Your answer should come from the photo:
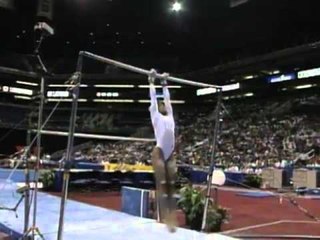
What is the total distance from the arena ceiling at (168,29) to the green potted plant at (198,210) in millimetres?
14212

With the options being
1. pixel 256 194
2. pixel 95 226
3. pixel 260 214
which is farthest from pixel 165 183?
pixel 256 194

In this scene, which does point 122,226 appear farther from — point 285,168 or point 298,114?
point 298,114

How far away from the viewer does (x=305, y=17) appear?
76.5 ft

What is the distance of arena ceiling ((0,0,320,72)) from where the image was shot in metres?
22.1

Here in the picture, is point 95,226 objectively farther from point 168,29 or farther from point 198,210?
point 168,29

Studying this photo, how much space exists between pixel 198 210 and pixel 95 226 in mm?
1882

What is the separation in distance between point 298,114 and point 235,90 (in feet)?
26.8

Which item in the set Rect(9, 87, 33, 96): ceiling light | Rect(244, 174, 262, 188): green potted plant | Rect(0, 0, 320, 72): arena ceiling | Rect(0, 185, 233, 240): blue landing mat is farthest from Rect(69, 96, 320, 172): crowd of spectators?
Rect(9, 87, 33, 96): ceiling light

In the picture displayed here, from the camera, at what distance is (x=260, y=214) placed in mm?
10789

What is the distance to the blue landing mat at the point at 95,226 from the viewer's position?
21.3 feet

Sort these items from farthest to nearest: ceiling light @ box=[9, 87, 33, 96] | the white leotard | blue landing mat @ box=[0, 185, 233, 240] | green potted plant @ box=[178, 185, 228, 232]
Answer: ceiling light @ box=[9, 87, 33, 96] < green potted plant @ box=[178, 185, 228, 232] < blue landing mat @ box=[0, 185, 233, 240] < the white leotard

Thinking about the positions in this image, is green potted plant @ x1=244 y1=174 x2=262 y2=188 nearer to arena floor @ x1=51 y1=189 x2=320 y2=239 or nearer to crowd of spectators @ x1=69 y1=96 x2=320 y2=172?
arena floor @ x1=51 y1=189 x2=320 y2=239

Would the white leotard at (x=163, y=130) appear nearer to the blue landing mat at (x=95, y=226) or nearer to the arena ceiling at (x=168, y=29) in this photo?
the blue landing mat at (x=95, y=226)

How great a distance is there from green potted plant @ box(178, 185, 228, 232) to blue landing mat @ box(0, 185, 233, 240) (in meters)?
0.75
